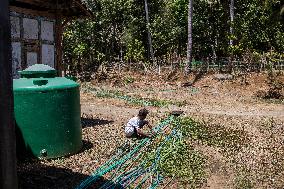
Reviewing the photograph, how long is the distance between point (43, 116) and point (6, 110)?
13.8 feet

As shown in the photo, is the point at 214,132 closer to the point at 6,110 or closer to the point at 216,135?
the point at 216,135

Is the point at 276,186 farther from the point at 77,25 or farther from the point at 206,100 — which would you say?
the point at 77,25

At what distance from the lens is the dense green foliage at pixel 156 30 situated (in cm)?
3869

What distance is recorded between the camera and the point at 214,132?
1185cm

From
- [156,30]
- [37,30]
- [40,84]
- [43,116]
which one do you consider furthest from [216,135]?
[156,30]

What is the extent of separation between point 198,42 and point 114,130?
3201 centimetres

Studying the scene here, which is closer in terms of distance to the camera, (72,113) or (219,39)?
(72,113)

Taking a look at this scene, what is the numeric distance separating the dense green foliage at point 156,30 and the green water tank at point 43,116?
28.9m

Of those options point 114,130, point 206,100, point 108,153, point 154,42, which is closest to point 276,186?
point 108,153

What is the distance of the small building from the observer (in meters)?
13.6

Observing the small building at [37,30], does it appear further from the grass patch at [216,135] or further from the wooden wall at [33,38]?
the grass patch at [216,135]

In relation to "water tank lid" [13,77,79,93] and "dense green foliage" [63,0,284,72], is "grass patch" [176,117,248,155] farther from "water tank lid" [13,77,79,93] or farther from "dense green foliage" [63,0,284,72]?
"dense green foliage" [63,0,284,72]

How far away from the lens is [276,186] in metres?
7.80

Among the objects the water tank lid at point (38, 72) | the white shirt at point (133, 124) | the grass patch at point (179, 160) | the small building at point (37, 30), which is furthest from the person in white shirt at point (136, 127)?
the small building at point (37, 30)
